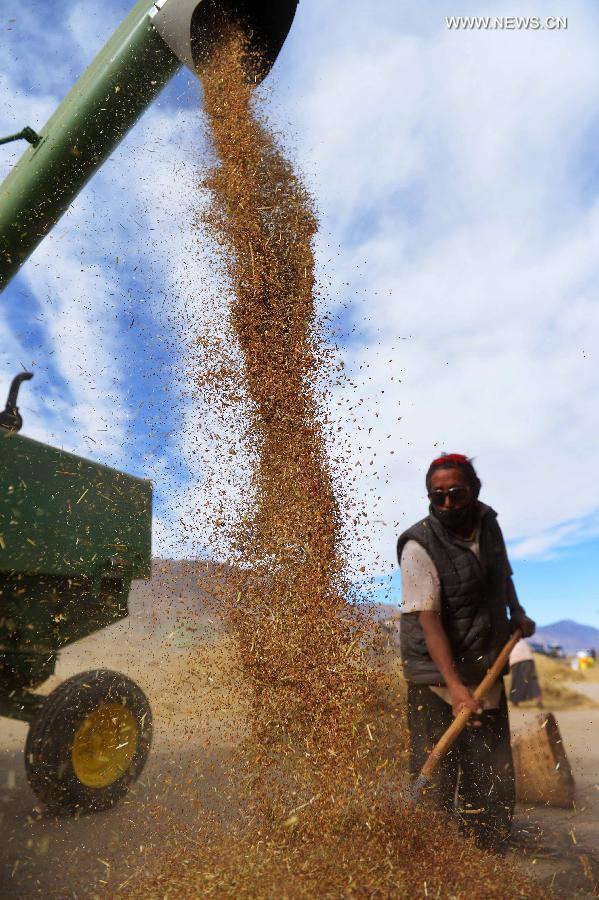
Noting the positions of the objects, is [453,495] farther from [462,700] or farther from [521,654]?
[521,654]

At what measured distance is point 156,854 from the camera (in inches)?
105

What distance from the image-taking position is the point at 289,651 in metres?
3.02

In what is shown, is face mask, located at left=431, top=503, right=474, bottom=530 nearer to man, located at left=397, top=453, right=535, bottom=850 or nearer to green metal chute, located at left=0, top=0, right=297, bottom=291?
man, located at left=397, top=453, right=535, bottom=850

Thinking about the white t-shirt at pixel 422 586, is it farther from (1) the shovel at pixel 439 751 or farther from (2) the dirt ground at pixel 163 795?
(2) the dirt ground at pixel 163 795

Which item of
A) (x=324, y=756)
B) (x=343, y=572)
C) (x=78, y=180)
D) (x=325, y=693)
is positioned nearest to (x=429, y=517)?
(x=343, y=572)

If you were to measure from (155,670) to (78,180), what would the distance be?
107 inches

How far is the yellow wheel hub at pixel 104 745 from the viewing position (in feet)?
11.6

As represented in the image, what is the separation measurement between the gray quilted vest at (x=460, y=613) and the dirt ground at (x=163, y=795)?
787 millimetres

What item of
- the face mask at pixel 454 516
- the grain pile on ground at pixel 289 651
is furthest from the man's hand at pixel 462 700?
the face mask at pixel 454 516

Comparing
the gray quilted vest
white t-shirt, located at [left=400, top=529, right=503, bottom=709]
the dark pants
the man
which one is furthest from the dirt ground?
the gray quilted vest

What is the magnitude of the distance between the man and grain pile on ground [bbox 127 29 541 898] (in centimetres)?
20

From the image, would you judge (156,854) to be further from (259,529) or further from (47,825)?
(259,529)

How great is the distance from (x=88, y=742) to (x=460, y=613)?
2.08 meters

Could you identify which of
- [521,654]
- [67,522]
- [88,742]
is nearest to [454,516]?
[67,522]
